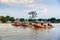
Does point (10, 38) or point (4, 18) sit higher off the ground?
point (4, 18)

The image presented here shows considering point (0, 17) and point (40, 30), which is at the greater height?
point (0, 17)

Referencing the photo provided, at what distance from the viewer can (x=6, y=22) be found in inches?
145

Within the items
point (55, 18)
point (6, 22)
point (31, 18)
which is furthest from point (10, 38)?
point (55, 18)

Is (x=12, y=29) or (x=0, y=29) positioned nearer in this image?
(x=0, y=29)

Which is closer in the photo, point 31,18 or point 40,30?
point 31,18

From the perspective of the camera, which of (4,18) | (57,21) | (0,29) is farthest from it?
(0,29)

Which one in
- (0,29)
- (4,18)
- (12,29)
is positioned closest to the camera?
(4,18)

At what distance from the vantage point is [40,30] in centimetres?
487

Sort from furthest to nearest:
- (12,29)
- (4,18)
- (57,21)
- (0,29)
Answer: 1. (12,29)
2. (0,29)
3. (57,21)
4. (4,18)

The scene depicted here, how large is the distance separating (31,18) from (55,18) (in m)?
0.45

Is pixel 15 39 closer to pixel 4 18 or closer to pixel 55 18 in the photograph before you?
pixel 4 18

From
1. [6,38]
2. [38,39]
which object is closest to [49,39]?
[38,39]

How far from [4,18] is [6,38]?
37 cm

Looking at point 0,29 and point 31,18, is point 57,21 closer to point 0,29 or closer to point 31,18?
point 31,18
